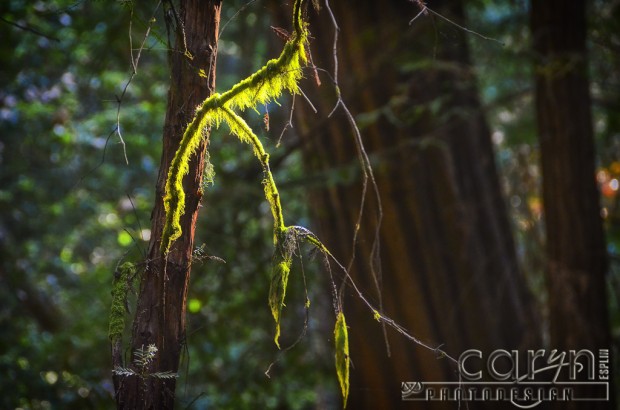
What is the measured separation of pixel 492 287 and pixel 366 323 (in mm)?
1215

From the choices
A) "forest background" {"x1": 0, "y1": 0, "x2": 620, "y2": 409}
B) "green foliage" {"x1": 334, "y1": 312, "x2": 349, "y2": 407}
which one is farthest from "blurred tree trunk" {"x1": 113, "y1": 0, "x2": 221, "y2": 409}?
"forest background" {"x1": 0, "y1": 0, "x2": 620, "y2": 409}

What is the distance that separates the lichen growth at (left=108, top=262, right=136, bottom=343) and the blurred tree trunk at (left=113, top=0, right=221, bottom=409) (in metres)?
0.08

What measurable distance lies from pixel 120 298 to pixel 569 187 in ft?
12.3

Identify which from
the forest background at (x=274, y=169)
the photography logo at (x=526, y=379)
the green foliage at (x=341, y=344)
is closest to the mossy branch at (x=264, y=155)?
the green foliage at (x=341, y=344)

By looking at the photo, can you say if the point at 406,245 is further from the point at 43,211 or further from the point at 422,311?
the point at 43,211

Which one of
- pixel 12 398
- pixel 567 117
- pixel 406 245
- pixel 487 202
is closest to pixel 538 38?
pixel 567 117

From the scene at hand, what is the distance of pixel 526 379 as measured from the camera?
482cm

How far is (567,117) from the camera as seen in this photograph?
14.9ft

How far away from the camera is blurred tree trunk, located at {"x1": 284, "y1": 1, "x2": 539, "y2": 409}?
4668 millimetres

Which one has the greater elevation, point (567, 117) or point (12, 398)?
point (567, 117)

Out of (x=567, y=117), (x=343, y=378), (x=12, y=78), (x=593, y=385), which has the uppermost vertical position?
(x=12, y=78)

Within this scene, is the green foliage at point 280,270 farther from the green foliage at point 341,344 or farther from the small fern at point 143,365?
the small fern at point 143,365

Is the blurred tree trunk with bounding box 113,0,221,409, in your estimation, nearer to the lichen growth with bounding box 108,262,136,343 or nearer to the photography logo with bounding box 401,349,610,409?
the lichen growth with bounding box 108,262,136,343

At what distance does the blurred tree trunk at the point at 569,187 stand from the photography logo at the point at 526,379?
0.23 feet
